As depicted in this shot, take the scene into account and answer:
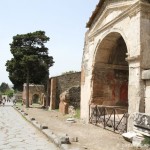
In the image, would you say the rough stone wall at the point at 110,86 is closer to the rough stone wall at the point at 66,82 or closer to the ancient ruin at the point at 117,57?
the ancient ruin at the point at 117,57

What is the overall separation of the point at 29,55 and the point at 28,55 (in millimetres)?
128

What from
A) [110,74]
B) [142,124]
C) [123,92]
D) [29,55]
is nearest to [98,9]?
[110,74]

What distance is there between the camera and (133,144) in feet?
22.8

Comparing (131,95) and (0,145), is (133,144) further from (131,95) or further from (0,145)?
(0,145)

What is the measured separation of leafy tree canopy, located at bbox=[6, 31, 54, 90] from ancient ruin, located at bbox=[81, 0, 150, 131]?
13.4 metres

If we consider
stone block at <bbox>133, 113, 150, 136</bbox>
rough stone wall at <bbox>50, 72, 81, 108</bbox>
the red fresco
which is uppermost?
rough stone wall at <bbox>50, 72, 81, 108</bbox>

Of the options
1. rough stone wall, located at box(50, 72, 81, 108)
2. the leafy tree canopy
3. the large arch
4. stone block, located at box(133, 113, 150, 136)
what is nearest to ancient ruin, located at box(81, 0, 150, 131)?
the large arch

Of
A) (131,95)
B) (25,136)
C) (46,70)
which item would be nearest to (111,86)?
(131,95)

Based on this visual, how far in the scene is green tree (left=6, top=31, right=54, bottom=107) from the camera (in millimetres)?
26344

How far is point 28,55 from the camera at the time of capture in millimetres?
26656

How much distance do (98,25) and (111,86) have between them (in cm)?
298

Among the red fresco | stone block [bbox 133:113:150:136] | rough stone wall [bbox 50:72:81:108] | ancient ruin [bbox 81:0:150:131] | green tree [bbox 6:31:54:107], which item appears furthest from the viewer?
green tree [bbox 6:31:54:107]

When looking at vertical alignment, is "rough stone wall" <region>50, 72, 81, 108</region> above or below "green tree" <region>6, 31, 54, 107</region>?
below

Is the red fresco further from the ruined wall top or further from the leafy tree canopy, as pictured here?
the leafy tree canopy
